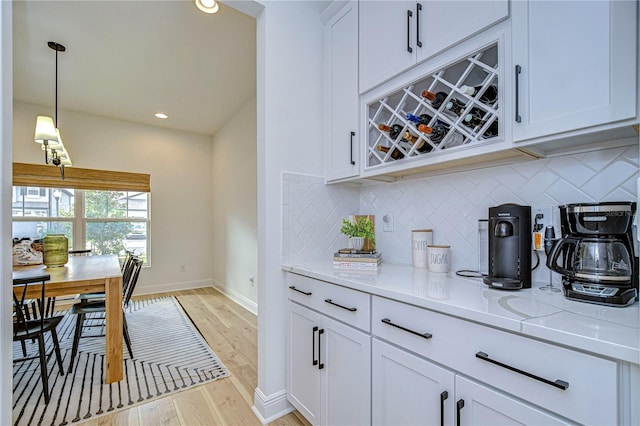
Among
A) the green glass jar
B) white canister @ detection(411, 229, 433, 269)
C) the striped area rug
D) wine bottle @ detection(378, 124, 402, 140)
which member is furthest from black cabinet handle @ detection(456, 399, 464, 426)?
the green glass jar

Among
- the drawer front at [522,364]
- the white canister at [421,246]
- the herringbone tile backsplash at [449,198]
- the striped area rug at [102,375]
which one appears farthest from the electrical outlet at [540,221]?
the striped area rug at [102,375]

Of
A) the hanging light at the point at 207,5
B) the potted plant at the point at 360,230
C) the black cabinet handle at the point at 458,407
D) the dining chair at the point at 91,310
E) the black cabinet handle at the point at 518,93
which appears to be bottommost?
the dining chair at the point at 91,310

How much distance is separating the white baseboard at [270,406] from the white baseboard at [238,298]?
1.99 metres

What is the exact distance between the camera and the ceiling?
2348mm

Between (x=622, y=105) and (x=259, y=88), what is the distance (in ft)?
5.46

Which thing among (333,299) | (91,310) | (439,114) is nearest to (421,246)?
(333,299)

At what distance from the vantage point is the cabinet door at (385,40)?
1438 millimetres

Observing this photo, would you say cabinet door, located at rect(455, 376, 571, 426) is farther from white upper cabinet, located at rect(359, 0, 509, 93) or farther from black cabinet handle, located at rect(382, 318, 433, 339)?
white upper cabinet, located at rect(359, 0, 509, 93)

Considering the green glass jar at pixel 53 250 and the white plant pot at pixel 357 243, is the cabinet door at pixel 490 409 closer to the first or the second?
the white plant pot at pixel 357 243

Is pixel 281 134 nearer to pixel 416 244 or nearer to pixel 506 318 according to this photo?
pixel 416 244

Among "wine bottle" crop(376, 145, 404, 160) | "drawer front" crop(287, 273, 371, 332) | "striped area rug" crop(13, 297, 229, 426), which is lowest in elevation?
"striped area rug" crop(13, 297, 229, 426)

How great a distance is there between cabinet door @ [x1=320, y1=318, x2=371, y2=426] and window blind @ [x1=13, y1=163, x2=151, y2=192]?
451cm

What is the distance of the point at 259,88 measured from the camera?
6.01 ft

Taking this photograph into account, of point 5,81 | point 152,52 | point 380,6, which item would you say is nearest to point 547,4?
point 380,6
